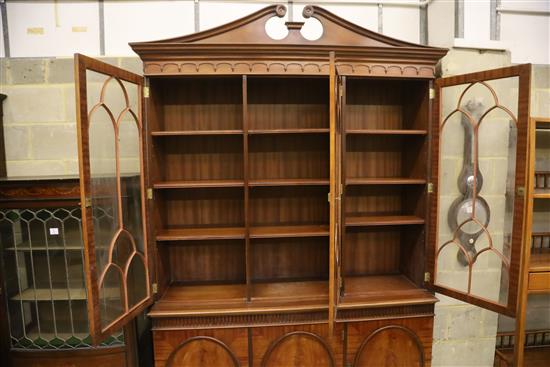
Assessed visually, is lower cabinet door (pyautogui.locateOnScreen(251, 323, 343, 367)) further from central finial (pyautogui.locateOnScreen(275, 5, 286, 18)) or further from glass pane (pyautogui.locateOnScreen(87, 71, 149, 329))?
central finial (pyautogui.locateOnScreen(275, 5, 286, 18))

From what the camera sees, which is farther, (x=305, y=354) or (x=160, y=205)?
(x=160, y=205)

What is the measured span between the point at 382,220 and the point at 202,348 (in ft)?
4.23

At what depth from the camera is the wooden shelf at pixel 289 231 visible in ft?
5.59

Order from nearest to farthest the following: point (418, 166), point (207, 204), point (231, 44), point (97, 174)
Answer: point (97, 174) → point (231, 44) → point (418, 166) → point (207, 204)

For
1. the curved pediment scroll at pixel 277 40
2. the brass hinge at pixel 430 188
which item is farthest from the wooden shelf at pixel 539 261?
the curved pediment scroll at pixel 277 40

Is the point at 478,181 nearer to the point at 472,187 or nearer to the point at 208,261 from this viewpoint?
the point at 472,187

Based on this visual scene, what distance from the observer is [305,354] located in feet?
5.48

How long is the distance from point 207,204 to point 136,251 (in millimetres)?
508

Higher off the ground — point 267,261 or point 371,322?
point 267,261

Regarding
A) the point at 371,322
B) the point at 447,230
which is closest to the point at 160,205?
the point at 371,322

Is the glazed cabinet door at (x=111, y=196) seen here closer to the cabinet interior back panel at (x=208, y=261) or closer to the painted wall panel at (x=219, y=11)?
the cabinet interior back panel at (x=208, y=261)

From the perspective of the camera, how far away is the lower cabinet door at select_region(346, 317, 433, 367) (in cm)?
168

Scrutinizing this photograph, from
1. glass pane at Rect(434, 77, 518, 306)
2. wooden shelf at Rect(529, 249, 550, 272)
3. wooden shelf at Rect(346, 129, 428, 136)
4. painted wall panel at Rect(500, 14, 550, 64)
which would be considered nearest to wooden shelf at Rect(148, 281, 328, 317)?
glass pane at Rect(434, 77, 518, 306)

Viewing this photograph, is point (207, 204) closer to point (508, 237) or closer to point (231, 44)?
point (231, 44)
